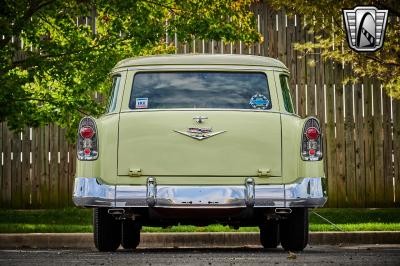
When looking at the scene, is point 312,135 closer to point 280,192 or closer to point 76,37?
point 280,192

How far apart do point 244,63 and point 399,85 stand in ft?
24.8

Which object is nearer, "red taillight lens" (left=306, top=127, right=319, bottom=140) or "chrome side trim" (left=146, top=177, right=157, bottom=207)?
"chrome side trim" (left=146, top=177, right=157, bottom=207)

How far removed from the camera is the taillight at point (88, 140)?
373 inches

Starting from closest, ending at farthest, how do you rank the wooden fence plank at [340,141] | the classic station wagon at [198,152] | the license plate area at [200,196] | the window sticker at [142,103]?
1. the license plate area at [200,196]
2. the classic station wagon at [198,152]
3. the window sticker at [142,103]
4. the wooden fence plank at [340,141]

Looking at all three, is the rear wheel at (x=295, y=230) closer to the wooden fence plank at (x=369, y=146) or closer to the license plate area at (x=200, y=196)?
the license plate area at (x=200, y=196)

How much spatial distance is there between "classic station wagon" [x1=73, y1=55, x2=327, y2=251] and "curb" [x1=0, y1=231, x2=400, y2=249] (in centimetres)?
377

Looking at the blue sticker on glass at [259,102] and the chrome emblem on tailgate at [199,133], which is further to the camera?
the blue sticker on glass at [259,102]

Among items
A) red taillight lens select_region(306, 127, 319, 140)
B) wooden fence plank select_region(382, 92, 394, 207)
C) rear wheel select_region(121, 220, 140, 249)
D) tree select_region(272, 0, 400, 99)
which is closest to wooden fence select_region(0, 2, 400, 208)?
wooden fence plank select_region(382, 92, 394, 207)

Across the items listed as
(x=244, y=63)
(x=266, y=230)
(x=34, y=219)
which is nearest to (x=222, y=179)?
(x=244, y=63)

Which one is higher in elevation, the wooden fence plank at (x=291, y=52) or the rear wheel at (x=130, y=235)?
the wooden fence plank at (x=291, y=52)

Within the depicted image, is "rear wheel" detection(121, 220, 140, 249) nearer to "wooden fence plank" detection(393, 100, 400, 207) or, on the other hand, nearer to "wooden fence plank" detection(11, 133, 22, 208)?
"wooden fence plank" detection(11, 133, 22, 208)

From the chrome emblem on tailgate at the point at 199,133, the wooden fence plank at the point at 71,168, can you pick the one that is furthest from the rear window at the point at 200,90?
the wooden fence plank at the point at 71,168

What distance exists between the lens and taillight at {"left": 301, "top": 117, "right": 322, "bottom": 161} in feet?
31.1

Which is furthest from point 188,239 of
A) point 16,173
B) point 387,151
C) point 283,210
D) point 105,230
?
point 387,151
